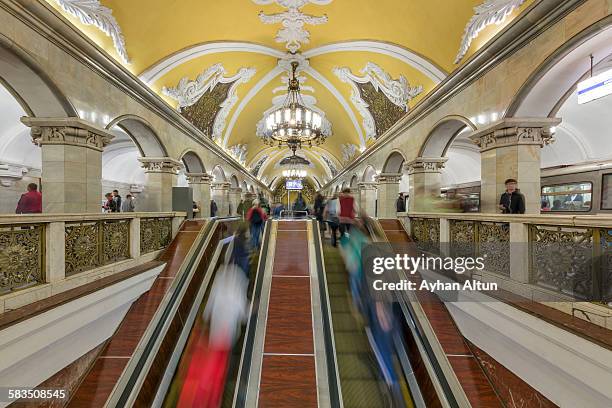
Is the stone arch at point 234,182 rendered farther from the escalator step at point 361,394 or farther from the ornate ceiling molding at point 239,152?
the escalator step at point 361,394

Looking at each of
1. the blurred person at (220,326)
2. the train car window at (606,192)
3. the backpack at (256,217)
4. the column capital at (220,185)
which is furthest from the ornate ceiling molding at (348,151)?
the blurred person at (220,326)

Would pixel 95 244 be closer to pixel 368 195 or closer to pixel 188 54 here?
pixel 188 54

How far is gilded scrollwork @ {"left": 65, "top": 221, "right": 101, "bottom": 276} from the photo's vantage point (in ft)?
12.9

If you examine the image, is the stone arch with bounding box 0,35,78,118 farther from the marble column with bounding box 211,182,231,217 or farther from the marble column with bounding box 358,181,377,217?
the marble column with bounding box 358,181,377,217

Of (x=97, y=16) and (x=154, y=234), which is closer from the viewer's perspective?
(x=97, y=16)

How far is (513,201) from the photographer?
462cm

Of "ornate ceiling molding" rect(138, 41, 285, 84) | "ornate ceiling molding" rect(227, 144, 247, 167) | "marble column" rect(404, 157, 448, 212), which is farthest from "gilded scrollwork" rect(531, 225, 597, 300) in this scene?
"ornate ceiling molding" rect(227, 144, 247, 167)

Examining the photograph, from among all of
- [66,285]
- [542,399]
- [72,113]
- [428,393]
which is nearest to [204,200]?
[72,113]

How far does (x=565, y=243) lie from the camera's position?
10.1 feet

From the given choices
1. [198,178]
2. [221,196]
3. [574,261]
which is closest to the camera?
[574,261]

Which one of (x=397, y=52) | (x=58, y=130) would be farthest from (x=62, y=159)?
(x=397, y=52)

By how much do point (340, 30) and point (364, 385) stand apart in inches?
321

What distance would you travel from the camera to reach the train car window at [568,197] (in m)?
7.15

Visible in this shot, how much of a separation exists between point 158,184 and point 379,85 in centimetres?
745
